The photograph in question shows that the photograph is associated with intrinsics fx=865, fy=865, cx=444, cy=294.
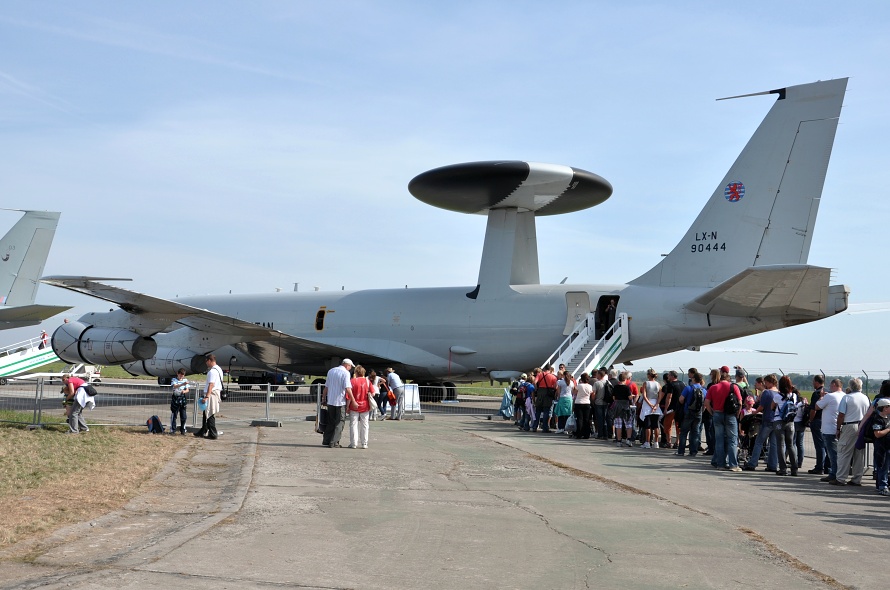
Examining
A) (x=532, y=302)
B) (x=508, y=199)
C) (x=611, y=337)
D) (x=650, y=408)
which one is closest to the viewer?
(x=650, y=408)

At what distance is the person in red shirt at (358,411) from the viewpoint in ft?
45.6

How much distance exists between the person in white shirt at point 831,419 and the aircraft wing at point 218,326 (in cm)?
1640

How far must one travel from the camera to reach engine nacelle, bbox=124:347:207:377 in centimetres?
2752

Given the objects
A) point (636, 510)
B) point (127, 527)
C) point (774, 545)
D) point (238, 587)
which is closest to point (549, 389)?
point (636, 510)

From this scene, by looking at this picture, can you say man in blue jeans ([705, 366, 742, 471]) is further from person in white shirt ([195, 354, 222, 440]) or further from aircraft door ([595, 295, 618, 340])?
aircraft door ([595, 295, 618, 340])

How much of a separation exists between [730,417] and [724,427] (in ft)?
0.59

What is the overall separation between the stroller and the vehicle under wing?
503 centimetres

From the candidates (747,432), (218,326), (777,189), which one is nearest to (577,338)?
(777,189)

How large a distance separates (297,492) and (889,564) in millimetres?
5545

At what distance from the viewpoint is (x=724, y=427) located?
13336 mm

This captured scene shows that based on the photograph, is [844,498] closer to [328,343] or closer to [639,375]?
[328,343]

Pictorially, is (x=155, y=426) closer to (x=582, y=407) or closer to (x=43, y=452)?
(x=43, y=452)

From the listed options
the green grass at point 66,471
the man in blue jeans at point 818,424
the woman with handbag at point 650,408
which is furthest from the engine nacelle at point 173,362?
the man in blue jeans at point 818,424

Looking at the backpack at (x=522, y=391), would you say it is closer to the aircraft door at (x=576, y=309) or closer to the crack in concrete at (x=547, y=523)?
the aircraft door at (x=576, y=309)
